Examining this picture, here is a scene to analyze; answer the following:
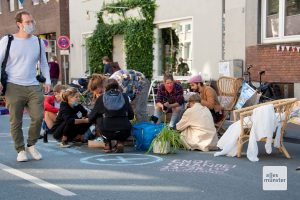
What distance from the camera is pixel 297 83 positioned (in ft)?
45.8

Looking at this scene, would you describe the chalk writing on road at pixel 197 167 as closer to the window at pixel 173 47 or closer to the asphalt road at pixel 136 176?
the asphalt road at pixel 136 176

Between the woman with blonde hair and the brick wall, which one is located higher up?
the brick wall

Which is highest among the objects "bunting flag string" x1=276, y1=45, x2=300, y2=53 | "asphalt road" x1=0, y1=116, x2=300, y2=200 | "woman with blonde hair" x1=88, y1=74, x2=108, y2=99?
"bunting flag string" x1=276, y1=45, x2=300, y2=53

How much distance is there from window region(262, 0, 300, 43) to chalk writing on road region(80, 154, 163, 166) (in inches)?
309

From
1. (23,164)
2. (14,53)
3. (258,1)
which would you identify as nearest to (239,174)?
(23,164)

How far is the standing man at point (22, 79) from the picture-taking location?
23.8 ft

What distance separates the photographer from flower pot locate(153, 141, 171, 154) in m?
8.14

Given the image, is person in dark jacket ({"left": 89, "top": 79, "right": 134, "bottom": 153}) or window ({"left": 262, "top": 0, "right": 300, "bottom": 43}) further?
window ({"left": 262, "top": 0, "right": 300, "bottom": 43})

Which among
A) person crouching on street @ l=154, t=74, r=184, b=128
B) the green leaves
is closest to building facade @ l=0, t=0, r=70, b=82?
the green leaves

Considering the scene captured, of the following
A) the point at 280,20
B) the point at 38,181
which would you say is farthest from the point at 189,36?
the point at 38,181

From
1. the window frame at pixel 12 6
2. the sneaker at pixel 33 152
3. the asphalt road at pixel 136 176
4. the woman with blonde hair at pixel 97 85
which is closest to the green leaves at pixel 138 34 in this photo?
the woman with blonde hair at pixel 97 85

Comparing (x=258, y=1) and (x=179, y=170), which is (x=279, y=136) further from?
(x=258, y=1)

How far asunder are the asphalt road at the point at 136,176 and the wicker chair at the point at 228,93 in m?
1.63

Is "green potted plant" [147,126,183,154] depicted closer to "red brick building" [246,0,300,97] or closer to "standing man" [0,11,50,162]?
"standing man" [0,11,50,162]
